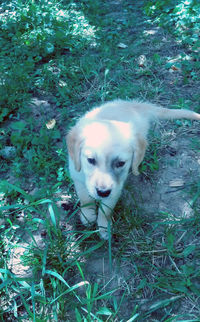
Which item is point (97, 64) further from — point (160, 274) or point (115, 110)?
point (160, 274)

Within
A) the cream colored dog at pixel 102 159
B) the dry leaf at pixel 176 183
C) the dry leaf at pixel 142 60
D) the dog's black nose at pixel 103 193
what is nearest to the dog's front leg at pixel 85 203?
the cream colored dog at pixel 102 159

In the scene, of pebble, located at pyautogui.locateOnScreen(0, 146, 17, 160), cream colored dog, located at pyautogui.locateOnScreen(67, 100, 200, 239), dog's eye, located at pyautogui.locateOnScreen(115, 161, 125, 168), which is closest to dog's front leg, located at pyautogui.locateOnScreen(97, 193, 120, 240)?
cream colored dog, located at pyautogui.locateOnScreen(67, 100, 200, 239)

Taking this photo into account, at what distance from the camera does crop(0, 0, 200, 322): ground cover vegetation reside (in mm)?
1841

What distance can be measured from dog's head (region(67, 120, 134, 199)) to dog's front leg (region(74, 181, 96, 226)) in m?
0.19

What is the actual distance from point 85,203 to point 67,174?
0.45m

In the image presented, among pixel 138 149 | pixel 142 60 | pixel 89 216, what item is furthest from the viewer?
pixel 142 60

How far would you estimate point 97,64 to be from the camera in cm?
397

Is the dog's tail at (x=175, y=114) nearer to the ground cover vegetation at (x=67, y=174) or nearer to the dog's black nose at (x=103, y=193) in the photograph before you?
the ground cover vegetation at (x=67, y=174)

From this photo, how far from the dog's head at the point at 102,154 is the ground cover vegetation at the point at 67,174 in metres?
0.34

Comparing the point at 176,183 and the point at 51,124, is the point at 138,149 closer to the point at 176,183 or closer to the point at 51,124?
the point at 176,183

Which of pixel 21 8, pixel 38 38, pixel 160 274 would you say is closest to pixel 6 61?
pixel 38 38

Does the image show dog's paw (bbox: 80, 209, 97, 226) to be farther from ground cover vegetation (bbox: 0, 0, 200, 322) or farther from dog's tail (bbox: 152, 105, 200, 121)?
dog's tail (bbox: 152, 105, 200, 121)

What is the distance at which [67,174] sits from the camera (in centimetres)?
265

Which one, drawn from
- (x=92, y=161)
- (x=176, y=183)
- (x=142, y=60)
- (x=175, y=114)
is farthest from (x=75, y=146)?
(x=142, y=60)
